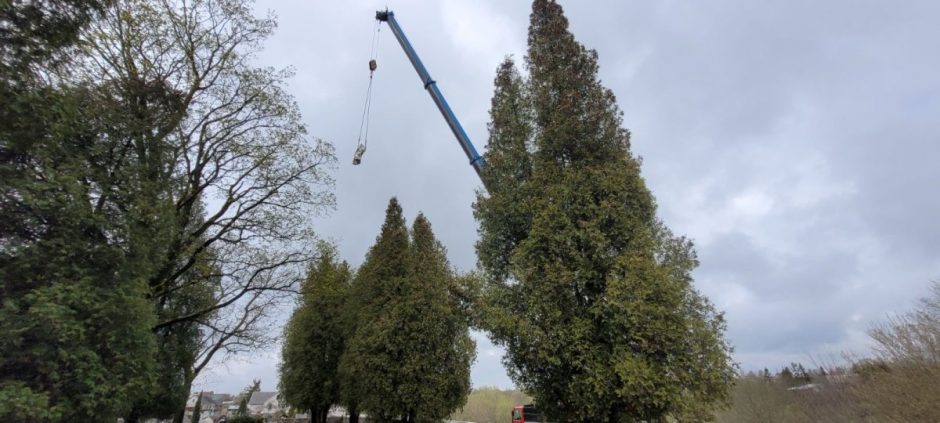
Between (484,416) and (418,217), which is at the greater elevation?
(418,217)

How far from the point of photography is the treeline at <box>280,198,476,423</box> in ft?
51.2

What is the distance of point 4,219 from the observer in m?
5.92

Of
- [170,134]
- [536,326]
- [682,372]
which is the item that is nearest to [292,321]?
[170,134]

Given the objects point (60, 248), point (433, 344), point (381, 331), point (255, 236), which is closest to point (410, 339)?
point (433, 344)

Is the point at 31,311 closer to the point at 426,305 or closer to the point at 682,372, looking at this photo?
the point at 682,372

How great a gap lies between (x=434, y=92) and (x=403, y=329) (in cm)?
1210

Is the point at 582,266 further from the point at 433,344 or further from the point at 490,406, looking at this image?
the point at 490,406

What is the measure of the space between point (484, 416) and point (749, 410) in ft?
62.5

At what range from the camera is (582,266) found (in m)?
9.05

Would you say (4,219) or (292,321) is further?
(292,321)

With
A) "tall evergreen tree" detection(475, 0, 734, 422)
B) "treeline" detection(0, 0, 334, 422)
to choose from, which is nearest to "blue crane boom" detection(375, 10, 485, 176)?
"tall evergreen tree" detection(475, 0, 734, 422)

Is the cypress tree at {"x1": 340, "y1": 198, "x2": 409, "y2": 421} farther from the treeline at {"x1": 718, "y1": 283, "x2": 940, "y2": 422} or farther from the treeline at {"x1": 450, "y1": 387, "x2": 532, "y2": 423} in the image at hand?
the treeline at {"x1": 450, "y1": 387, "x2": 532, "y2": 423}

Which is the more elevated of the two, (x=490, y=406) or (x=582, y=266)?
(x=582, y=266)

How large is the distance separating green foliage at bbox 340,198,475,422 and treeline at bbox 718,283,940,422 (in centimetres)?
885
